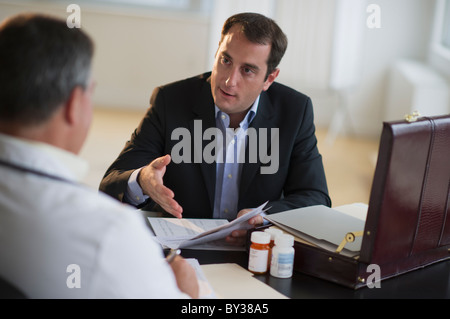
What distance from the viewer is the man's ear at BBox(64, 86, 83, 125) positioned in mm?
1139

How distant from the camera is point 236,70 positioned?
2.31m

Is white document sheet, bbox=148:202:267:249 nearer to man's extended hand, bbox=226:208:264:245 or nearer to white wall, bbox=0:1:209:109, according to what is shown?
man's extended hand, bbox=226:208:264:245

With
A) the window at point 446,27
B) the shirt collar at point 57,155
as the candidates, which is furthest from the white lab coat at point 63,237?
the window at point 446,27

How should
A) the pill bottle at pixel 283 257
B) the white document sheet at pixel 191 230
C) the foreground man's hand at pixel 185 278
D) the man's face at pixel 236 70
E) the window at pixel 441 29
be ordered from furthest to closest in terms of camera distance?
the window at pixel 441 29
the man's face at pixel 236 70
the white document sheet at pixel 191 230
the pill bottle at pixel 283 257
the foreground man's hand at pixel 185 278

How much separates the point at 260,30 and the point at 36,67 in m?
1.37

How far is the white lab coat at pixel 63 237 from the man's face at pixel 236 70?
48.8 inches

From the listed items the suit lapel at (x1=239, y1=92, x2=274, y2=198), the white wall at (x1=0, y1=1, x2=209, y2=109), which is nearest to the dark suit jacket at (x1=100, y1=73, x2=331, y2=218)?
the suit lapel at (x1=239, y1=92, x2=274, y2=198)

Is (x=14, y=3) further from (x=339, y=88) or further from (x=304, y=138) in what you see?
(x=304, y=138)

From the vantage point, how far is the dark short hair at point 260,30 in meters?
2.32

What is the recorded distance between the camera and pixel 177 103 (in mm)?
2459

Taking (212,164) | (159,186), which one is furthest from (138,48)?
(159,186)

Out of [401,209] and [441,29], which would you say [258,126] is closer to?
[401,209]

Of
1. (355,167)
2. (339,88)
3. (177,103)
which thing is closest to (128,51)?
(339,88)

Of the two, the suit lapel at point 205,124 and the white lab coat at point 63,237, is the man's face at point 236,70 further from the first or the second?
the white lab coat at point 63,237
